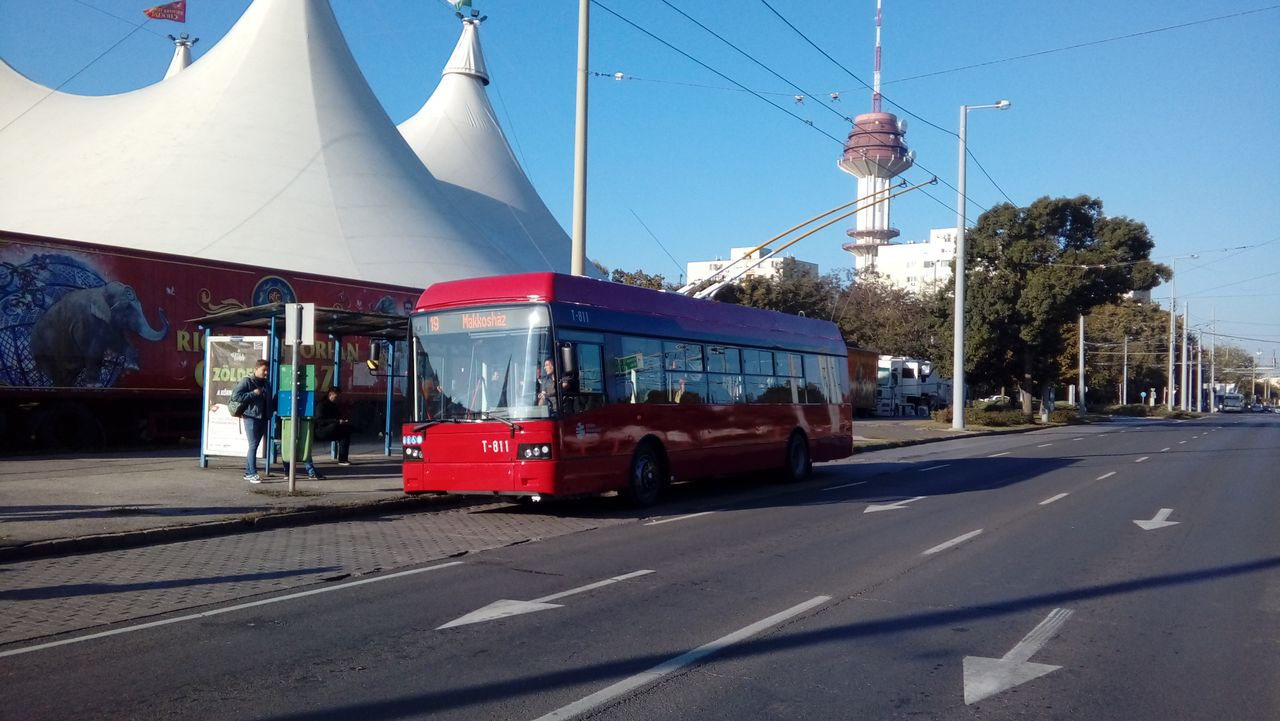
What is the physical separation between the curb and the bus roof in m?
2.85

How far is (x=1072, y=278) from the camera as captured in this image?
47.2 meters

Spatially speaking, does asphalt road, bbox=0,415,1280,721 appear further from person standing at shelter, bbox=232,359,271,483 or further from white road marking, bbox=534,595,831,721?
person standing at shelter, bbox=232,359,271,483

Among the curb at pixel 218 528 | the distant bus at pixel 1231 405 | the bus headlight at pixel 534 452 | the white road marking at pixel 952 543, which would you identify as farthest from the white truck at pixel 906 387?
the distant bus at pixel 1231 405

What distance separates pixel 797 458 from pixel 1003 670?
12885mm

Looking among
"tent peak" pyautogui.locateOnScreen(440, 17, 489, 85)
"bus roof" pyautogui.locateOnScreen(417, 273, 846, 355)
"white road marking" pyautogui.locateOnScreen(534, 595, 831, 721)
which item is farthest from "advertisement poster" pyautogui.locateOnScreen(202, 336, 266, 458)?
"tent peak" pyautogui.locateOnScreen(440, 17, 489, 85)

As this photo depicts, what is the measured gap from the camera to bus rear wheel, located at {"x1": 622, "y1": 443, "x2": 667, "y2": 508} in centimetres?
1411

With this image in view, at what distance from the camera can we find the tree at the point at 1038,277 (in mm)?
47594

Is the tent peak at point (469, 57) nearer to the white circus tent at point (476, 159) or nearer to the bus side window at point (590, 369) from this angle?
the white circus tent at point (476, 159)

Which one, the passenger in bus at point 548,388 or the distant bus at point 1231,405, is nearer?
the passenger in bus at point 548,388

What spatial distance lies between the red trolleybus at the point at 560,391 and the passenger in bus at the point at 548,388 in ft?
0.04

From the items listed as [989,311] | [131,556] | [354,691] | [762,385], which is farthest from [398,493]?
[989,311]

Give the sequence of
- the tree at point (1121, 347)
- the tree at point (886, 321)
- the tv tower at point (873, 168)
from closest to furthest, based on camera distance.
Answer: the tree at point (886, 321), the tree at point (1121, 347), the tv tower at point (873, 168)

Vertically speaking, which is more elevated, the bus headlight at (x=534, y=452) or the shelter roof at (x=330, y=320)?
the shelter roof at (x=330, y=320)

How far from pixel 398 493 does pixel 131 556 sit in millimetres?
5100
